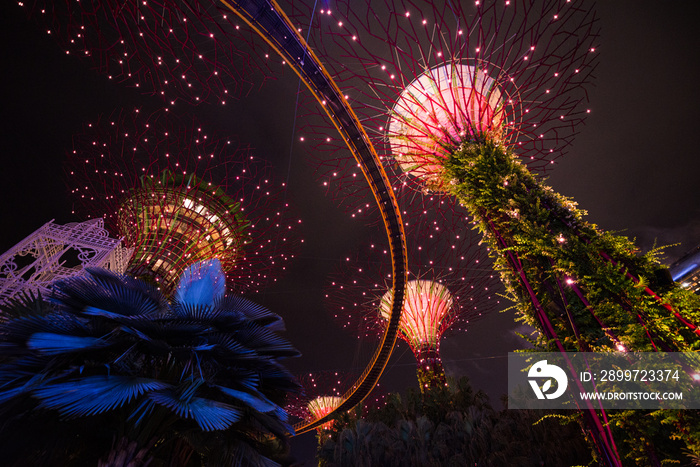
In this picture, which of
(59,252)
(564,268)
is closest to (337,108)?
(564,268)

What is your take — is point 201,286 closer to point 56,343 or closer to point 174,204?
point 56,343

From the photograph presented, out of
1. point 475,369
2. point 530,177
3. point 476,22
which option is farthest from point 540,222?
point 475,369

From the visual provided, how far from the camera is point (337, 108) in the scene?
973cm

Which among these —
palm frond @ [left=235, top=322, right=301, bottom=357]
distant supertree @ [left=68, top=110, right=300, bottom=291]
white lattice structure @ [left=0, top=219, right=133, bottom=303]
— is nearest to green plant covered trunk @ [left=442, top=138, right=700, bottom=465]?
palm frond @ [left=235, top=322, right=301, bottom=357]

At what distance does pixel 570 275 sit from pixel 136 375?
6.65m

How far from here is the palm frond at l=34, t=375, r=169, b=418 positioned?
12.2ft

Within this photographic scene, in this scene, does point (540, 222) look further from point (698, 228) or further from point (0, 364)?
point (698, 228)

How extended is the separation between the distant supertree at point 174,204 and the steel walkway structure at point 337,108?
406cm

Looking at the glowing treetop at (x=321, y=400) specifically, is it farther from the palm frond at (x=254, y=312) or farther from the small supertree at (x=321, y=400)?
the palm frond at (x=254, y=312)

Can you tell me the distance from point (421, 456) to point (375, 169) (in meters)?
10.5

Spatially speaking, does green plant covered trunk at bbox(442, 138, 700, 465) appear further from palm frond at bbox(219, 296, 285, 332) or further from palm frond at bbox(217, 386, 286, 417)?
palm frond at bbox(219, 296, 285, 332)

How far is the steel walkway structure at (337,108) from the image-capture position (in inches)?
288

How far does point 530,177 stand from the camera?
229 inches

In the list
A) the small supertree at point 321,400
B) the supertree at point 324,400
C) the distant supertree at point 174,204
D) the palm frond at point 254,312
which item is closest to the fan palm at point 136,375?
the palm frond at point 254,312
